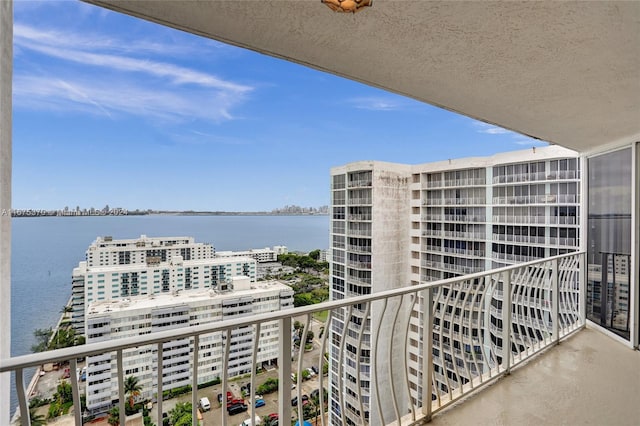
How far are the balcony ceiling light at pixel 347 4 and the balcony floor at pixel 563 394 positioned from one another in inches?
92.4

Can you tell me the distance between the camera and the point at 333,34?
1415mm

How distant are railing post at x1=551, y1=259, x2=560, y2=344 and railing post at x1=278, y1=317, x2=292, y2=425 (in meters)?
3.09

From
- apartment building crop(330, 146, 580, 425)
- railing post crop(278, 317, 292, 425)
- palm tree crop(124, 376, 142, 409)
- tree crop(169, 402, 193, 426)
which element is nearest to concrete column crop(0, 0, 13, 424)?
railing post crop(278, 317, 292, 425)

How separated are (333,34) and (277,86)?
56.5 ft

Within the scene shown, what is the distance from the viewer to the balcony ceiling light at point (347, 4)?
111cm

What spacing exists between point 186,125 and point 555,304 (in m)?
16.5

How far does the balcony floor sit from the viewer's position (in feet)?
6.33

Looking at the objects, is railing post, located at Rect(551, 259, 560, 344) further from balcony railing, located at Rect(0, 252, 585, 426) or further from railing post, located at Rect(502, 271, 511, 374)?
railing post, located at Rect(502, 271, 511, 374)

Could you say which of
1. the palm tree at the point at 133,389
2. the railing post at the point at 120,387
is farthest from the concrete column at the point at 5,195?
the palm tree at the point at 133,389

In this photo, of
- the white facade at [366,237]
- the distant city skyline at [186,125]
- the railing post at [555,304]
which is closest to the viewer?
the railing post at [555,304]

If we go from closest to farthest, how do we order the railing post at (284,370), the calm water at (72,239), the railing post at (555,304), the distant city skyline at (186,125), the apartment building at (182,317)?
the railing post at (284,370) < the calm water at (72,239) < the apartment building at (182,317) < the railing post at (555,304) < the distant city skyline at (186,125)

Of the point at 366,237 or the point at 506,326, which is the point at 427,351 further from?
the point at 366,237

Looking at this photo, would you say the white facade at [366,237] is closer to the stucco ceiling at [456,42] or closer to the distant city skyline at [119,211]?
the distant city skyline at [119,211]

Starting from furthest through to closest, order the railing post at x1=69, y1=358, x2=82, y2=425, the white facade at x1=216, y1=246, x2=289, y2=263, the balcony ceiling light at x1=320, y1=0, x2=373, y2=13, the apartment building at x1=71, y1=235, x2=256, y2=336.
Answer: the white facade at x1=216, y1=246, x2=289, y2=263 → the apartment building at x1=71, y1=235, x2=256, y2=336 → the balcony ceiling light at x1=320, y1=0, x2=373, y2=13 → the railing post at x1=69, y1=358, x2=82, y2=425
